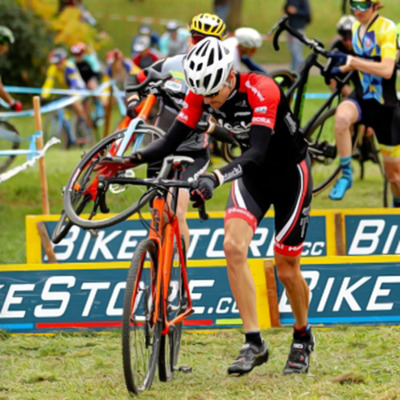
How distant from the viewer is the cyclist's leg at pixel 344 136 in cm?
988

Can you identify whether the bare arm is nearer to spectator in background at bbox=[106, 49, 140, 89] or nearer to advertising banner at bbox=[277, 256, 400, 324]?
advertising banner at bbox=[277, 256, 400, 324]

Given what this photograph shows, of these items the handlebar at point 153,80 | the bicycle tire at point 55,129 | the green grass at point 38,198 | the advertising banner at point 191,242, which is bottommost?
the bicycle tire at point 55,129

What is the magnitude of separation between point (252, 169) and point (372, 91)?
13.4 feet

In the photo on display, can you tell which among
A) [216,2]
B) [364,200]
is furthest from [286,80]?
[216,2]

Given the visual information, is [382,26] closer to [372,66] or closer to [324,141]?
[372,66]

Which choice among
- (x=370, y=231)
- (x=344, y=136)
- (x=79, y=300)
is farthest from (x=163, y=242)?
(x=344, y=136)

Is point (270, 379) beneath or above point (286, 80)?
beneath

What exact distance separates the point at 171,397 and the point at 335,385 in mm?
999

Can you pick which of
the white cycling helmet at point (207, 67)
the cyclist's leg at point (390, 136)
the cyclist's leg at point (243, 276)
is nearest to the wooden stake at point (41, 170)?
the cyclist's leg at point (390, 136)

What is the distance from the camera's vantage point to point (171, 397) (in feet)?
19.4

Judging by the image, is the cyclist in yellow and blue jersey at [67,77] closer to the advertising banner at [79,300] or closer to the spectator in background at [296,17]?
the spectator in background at [296,17]

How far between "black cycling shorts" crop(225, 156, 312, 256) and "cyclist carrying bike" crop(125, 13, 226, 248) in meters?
1.27

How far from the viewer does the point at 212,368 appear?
669 centimetres

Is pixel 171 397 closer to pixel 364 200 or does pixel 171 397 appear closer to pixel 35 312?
pixel 35 312
